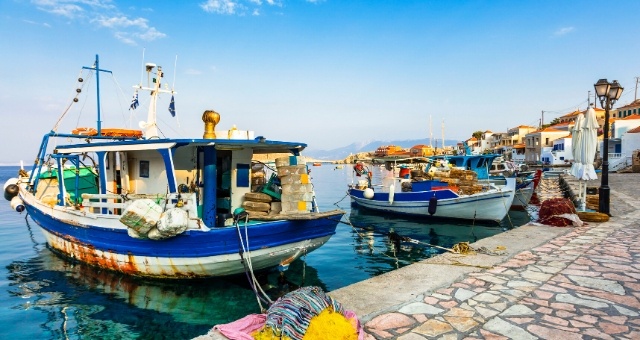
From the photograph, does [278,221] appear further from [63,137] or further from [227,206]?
[63,137]

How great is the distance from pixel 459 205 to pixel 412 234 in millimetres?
3043

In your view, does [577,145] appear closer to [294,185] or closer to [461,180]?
[461,180]

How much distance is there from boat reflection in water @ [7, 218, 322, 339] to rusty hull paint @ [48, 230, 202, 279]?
0.90 feet

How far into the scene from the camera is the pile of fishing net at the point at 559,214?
1036 centimetres

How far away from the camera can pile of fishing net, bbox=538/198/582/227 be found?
10359mm

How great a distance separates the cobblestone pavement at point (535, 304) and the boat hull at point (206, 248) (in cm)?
355

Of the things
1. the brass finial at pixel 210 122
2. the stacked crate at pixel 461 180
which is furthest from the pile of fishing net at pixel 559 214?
the brass finial at pixel 210 122

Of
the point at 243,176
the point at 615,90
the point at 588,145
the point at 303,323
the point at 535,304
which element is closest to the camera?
the point at 303,323

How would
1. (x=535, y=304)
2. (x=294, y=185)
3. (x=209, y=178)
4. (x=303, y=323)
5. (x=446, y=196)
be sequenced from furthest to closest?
(x=446, y=196)
(x=294, y=185)
(x=209, y=178)
(x=535, y=304)
(x=303, y=323)

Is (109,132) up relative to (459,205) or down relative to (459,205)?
up

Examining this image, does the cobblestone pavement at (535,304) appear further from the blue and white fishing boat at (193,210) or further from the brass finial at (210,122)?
the brass finial at (210,122)

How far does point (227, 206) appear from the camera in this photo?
31.2ft

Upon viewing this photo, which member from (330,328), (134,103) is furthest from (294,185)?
(134,103)

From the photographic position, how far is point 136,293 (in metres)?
8.34
